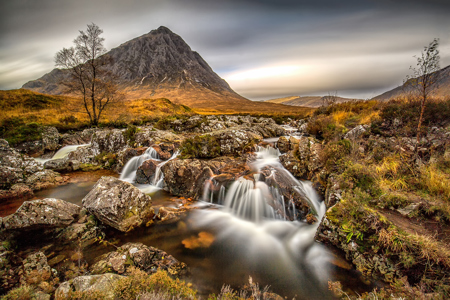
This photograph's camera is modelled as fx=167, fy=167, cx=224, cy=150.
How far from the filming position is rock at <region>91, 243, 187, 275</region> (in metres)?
4.53

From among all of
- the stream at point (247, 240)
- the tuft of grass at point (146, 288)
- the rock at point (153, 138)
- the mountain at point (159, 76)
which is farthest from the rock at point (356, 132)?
the mountain at point (159, 76)

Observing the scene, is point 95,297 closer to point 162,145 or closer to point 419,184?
point 419,184

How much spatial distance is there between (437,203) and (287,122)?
2608 centimetres

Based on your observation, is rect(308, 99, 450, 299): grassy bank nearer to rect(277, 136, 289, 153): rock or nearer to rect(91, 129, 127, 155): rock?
rect(277, 136, 289, 153): rock

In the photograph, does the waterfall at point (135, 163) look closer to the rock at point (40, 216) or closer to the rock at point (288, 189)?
the rock at point (40, 216)

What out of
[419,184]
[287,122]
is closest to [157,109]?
[287,122]

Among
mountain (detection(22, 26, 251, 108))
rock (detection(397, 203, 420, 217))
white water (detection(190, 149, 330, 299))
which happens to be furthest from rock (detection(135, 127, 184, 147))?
mountain (detection(22, 26, 251, 108))

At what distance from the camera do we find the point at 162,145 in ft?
41.8

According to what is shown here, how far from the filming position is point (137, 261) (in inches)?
187

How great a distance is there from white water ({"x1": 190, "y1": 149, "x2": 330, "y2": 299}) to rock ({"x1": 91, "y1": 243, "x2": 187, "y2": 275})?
5.07ft

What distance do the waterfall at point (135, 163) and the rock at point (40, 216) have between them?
5388mm

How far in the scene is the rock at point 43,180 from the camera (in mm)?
9906

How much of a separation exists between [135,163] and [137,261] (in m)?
8.80

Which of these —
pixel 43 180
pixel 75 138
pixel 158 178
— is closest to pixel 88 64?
pixel 75 138
